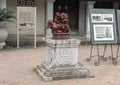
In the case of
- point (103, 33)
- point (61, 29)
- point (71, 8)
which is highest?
point (71, 8)

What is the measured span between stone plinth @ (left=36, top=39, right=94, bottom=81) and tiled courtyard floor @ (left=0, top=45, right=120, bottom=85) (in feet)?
0.68

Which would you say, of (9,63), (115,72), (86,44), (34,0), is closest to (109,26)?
(115,72)

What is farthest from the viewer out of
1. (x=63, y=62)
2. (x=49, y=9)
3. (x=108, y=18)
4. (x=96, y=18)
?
(x=49, y=9)

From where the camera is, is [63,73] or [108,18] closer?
[63,73]

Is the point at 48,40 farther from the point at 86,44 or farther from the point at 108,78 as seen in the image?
the point at 86,44

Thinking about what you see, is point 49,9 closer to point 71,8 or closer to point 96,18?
point 71,8

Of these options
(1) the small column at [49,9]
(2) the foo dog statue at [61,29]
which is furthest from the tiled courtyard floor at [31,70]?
(1) the small column at [49,9]

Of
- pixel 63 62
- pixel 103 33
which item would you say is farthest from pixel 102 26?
pixel 63 62

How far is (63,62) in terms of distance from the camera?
849 cm

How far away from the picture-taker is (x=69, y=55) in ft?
28.0

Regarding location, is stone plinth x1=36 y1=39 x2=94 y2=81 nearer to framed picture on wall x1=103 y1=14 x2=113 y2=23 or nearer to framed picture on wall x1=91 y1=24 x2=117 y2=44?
framed picture on wall x1=91 y1=24 x2=117 y2=44

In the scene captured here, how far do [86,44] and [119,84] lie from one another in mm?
7424

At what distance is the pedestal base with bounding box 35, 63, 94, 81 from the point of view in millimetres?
8219

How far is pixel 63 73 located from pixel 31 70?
1.33 meters
